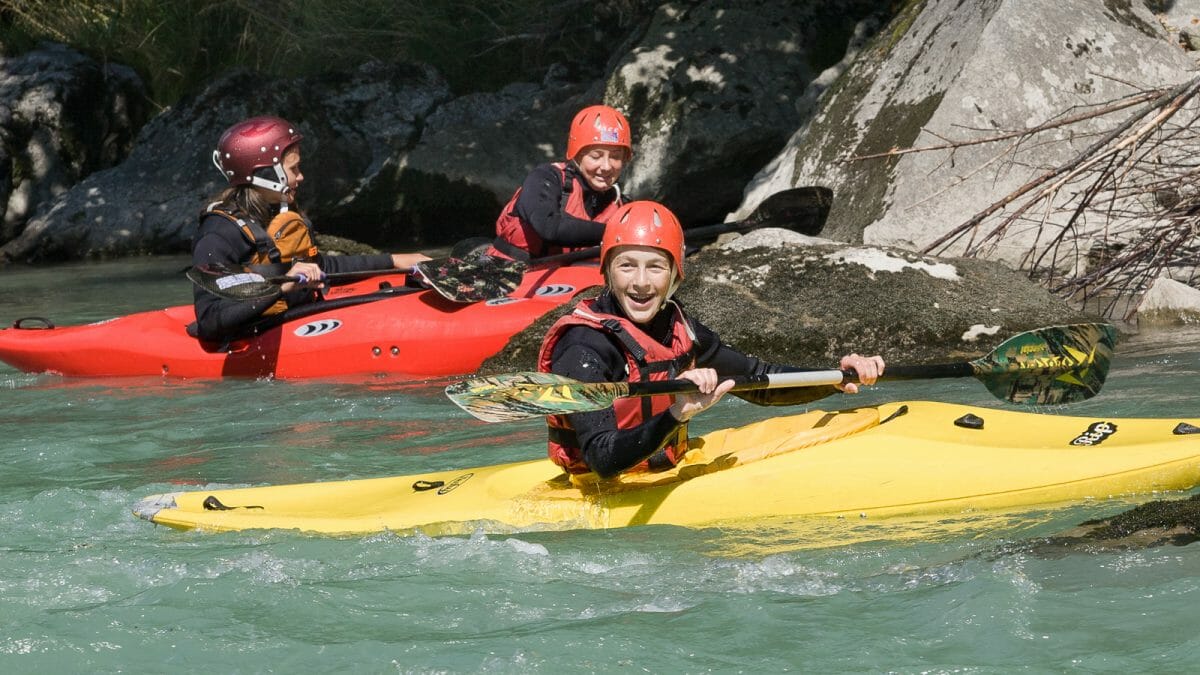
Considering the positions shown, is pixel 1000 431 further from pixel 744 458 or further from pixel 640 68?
pixel 640 68

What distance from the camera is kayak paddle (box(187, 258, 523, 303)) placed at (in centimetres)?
707

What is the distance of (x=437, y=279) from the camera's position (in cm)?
749

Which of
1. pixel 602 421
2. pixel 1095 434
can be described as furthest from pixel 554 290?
pixel 1095 434

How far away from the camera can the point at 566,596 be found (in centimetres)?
370

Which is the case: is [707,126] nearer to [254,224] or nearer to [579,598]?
[254,224]

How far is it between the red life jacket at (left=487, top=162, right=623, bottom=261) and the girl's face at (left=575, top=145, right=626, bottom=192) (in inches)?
3.6

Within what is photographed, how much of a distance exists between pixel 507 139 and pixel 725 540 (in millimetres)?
9410

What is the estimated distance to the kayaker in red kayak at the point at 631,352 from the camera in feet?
12.8

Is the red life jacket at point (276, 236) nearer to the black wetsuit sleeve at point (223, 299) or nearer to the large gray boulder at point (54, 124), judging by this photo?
the black wetsuit sleeve at point (223, 299)

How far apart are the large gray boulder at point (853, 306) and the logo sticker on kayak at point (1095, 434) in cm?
212

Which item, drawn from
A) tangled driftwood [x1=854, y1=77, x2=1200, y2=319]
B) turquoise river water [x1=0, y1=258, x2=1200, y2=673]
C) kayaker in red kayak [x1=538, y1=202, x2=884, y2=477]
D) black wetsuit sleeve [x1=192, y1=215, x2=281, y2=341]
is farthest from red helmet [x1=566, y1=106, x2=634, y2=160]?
kayaker in red kayak [x1=538, y1=202, x2=884, y2=477]

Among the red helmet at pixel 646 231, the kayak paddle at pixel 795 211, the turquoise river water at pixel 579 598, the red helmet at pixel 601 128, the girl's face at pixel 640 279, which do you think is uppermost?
the red helmet at pixel 601 128

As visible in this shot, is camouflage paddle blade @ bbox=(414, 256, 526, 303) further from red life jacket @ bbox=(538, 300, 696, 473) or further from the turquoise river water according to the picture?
red life jacket @ bbox=(538, 300, 696, 473)

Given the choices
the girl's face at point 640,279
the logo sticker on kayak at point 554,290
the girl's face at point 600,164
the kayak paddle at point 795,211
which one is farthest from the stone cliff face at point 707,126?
the girl's face at point 640,279
